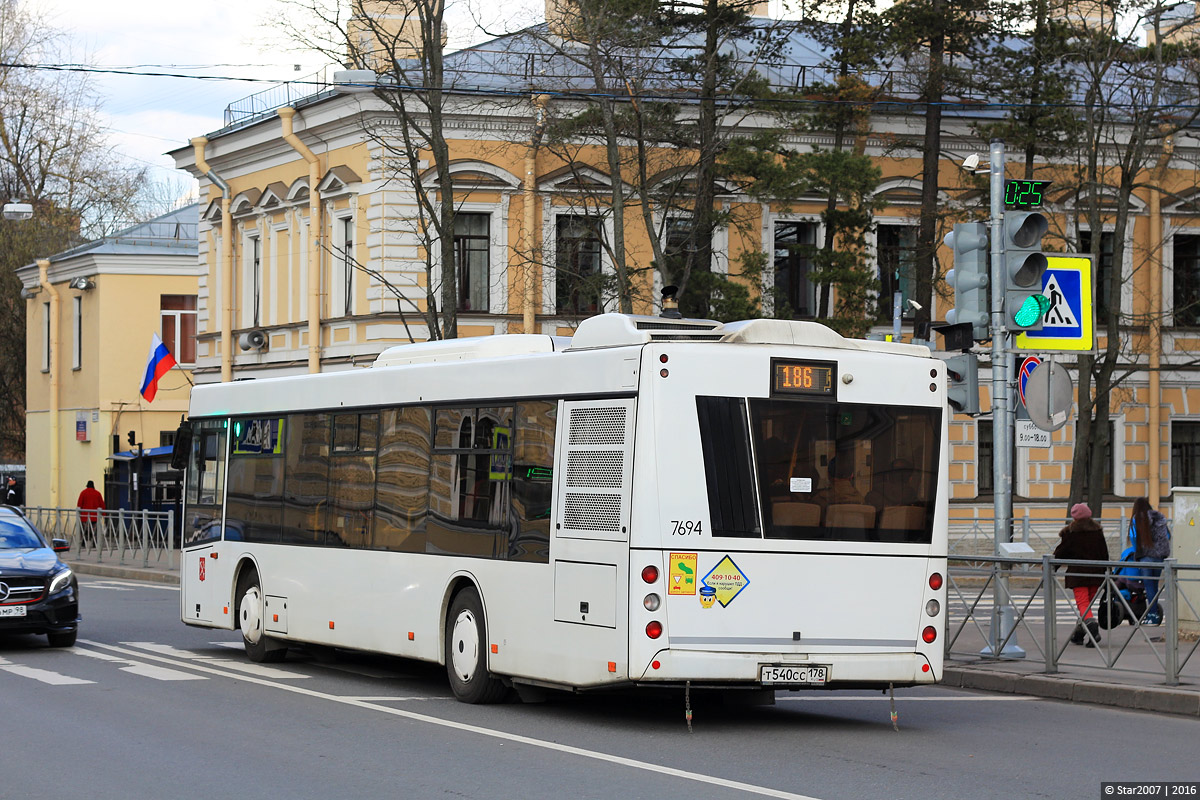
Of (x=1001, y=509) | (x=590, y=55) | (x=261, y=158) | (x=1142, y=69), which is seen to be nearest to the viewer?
(x=1001, y=509)

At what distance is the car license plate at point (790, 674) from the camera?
1152 cm

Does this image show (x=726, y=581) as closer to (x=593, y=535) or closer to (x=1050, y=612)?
(x=593, y=535)

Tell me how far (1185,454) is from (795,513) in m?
27.8

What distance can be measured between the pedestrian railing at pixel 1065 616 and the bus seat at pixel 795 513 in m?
4.04

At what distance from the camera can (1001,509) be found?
16922mm

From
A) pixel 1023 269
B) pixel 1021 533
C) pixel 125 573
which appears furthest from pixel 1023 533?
pixel 1023 269

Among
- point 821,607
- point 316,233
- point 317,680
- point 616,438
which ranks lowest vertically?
point 317,680

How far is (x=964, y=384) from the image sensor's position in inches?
647

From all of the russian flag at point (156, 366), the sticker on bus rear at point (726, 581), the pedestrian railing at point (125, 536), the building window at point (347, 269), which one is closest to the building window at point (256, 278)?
the russian flag at point (156, 366)

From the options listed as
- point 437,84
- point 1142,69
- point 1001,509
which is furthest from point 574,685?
point 1142,69

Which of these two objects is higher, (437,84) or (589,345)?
(437,84)

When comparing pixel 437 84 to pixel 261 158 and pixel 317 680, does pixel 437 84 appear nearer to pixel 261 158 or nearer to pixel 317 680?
pixel 261 158

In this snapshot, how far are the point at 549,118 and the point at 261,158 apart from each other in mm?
10455

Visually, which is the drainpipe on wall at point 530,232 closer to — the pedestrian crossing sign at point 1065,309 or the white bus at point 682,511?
the pedestrian crossing sign at point 1065,309
